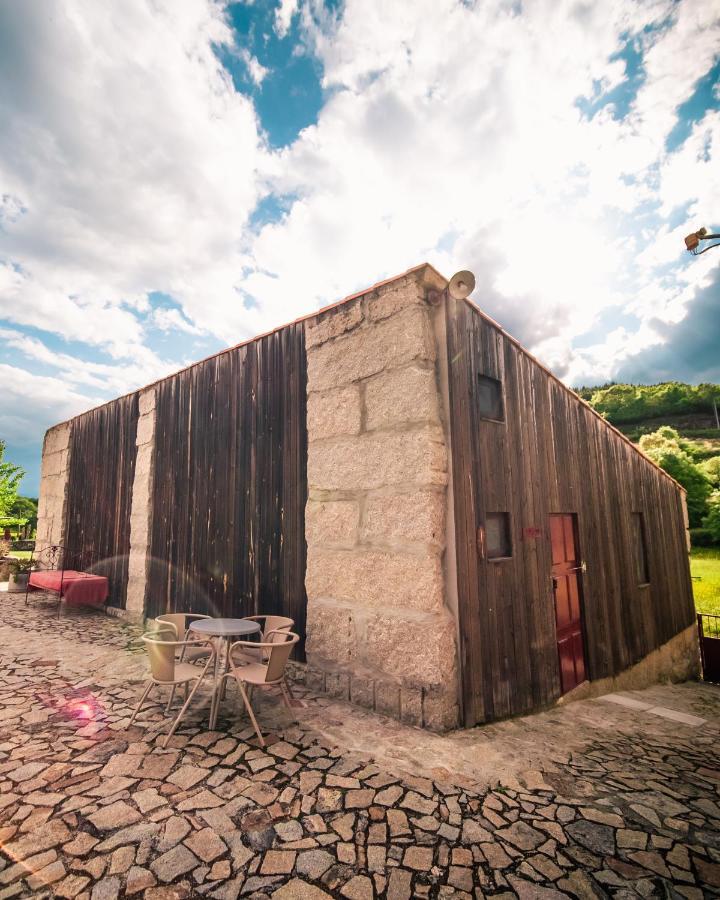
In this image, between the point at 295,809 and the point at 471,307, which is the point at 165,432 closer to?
the point at 471,307

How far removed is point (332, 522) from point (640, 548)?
22.9 feet

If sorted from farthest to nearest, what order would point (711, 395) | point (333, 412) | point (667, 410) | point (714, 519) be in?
point (667, 410)
point (711, 395)
point (714, 519)
point (333, 412)

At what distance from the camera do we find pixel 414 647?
3.43m

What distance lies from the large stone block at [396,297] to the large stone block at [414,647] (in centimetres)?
260

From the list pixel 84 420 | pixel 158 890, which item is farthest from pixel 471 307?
pixel 84 420

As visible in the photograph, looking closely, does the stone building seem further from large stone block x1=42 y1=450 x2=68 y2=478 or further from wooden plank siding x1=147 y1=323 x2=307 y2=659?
large stone block x1=42 y1=450 x2=68 y2=478

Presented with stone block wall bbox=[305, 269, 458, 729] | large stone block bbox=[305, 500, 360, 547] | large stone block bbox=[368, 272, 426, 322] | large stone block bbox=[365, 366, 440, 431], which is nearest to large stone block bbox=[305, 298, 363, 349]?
stone block wall bbox=[305, 269, 458, 729]

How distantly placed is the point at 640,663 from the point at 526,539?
17.0 feet

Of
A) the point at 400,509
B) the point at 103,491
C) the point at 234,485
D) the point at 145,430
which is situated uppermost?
the point at 145,430

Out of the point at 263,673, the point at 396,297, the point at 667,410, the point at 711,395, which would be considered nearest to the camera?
the point at 263,673

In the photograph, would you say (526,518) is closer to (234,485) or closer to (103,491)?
(234,485)

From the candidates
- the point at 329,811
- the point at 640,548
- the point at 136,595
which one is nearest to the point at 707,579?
the point at 640,548

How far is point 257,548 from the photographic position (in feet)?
16.0

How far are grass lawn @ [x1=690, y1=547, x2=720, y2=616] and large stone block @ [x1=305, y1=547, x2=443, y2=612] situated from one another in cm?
1742
